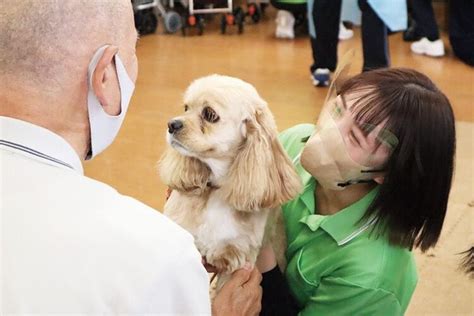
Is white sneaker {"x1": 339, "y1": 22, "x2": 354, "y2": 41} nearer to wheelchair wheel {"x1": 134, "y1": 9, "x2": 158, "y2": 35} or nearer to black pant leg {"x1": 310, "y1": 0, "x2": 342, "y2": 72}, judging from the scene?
black pant leg {"x1": 310, "y1": 0, "x2": 342, "y2": 72}

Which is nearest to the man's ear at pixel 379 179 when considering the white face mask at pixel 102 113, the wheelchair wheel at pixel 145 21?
the white face mask at pixel 102 113

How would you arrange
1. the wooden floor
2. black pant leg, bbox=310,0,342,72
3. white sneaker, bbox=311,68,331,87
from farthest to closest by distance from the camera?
white sneaker, bbox=311,68,331,87 → black pant leg, bbox=310,0,342,72 → the wooden floor

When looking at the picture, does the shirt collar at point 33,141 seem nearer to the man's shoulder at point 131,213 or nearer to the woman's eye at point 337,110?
the man's shoulder at point 131,213

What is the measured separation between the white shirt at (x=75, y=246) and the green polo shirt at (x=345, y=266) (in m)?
0.54

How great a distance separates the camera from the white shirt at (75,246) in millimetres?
771

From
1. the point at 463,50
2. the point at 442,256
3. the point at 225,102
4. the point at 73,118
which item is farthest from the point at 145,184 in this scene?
the point at 463,50

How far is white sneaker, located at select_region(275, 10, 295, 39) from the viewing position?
15.0 ft

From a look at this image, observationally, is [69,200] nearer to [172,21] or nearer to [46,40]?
[46,40]

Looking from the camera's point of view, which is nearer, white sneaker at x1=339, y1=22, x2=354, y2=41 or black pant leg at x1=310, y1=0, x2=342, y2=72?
black pant leg at x1=310, y1=0, x2=342, y2=72

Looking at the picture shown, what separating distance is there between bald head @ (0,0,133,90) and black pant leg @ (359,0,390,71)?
2719mm

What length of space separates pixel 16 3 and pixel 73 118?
0.17m

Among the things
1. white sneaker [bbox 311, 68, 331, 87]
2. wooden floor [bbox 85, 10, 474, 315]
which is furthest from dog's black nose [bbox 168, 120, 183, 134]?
white sneaker [bbox 311, 68, 331, 87]

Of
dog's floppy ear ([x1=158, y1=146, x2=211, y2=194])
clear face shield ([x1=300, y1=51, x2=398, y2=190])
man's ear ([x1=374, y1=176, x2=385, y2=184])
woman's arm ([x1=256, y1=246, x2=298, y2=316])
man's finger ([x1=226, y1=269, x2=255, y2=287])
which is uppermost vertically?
clear face shield ([x1=300, y1=51, x2=398, y2=190])

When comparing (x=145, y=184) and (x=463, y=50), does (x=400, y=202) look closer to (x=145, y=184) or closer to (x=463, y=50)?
(x=145, y=184)
